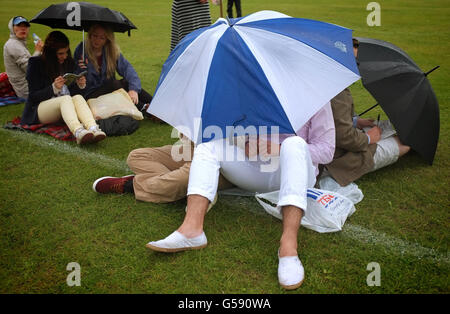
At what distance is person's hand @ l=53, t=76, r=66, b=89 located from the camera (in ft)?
16.4

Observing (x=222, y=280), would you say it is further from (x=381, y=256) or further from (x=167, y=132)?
(x=167, y=132)

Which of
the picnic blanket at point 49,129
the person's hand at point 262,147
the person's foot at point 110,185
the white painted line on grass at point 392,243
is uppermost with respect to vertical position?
the person's hand at point 262,147

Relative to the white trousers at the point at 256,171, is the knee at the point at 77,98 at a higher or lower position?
higher

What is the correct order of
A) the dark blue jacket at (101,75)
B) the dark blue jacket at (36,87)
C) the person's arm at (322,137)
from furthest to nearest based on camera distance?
the dark blue jacket at (101,75), the dark blue jacket at (36,87), the person's arm at (322,137)

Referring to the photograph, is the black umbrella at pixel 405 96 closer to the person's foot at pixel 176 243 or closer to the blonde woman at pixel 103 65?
the person's foot at pixel 176 243

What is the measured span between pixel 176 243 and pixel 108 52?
3673 millimetres

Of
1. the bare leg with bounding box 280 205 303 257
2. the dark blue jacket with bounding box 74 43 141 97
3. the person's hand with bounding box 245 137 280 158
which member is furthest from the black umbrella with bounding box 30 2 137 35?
the bare leg with bounding box 280 205 303 257

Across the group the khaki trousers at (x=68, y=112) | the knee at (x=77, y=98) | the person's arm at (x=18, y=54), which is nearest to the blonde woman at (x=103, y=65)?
the knee at (x=77, y=98)

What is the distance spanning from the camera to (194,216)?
110 inches

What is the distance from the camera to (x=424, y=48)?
927 cm

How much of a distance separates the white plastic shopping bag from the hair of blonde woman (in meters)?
3.46

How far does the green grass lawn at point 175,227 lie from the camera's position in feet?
8.64

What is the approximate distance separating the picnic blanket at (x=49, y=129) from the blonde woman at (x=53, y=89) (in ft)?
0.27

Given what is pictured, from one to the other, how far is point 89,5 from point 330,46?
3.46 m
